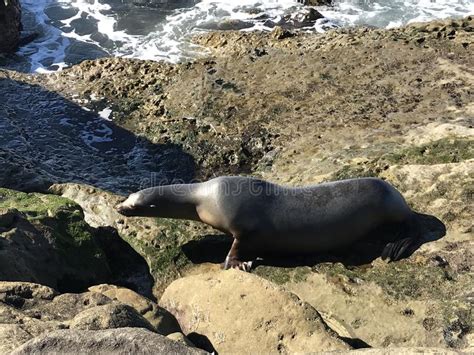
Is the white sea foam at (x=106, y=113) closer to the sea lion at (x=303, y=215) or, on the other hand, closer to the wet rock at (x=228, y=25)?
the sea lion at (x=303, y=215)

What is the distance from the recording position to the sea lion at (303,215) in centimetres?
520

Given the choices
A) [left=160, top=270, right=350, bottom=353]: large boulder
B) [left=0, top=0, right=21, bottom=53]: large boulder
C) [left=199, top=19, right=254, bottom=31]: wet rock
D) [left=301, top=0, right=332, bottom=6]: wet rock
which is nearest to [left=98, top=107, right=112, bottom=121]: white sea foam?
[left=160, top=270, right=350, bottom=353]: large boulder

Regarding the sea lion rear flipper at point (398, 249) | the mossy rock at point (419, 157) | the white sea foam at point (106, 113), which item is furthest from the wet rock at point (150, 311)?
the white sea foam at point (106, 113)

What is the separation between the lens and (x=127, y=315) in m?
3.44

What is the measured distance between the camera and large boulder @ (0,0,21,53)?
13781 mm

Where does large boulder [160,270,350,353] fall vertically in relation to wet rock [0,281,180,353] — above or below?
below

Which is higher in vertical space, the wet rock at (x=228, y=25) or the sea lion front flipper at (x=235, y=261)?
the sea lion front flipper at (x=235, y=261)

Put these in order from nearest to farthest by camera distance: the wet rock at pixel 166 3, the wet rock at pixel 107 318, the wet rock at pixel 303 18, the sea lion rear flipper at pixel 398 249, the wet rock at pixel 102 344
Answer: the wet rock at pixel 102 344 → the wet rock at pixel 107 318 → the sea lion rear flipper at pixel 398 249 → the wet rock at pixel 303 18 → the wet rock at pixel 166 3

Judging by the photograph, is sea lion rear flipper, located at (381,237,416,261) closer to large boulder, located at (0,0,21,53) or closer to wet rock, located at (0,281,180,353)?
wet rock, located at (0,281,180,353)

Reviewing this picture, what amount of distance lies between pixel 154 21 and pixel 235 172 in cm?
943

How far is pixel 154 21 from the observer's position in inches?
610

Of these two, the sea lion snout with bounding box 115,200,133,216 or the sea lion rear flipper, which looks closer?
the sea lion rear flipper

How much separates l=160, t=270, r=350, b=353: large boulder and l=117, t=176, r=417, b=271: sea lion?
703 mm

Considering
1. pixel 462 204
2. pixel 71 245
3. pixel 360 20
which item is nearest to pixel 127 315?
pixel 71 245
